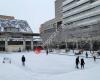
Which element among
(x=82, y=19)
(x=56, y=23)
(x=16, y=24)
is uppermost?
(x=56, y=23)

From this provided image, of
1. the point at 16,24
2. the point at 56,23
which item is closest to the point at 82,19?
the point at 16,24

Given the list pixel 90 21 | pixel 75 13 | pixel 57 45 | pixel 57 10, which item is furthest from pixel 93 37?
pixel 57 10

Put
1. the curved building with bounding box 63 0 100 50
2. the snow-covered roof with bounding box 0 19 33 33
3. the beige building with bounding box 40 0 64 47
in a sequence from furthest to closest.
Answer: the beige building with bounding box 40 0 64 47
the snow-covered roof with bounding box 0 19 33 33
the curved building with bounding box 63 0 100 50

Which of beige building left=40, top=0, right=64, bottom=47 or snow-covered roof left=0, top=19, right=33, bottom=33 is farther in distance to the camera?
beige building left=40, top=0, right=64, bottom=47

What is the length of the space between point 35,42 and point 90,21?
107ft

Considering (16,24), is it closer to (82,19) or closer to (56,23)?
(56,23)

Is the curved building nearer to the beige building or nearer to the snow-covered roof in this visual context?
the beige building

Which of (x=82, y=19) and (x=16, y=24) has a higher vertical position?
(x=16, y=24)

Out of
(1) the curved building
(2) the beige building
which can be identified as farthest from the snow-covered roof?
(1) the curved building

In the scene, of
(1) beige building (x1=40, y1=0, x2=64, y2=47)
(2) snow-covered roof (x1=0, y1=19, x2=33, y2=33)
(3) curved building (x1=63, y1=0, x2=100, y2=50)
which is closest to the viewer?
(3) curved building (x1=63, y1=0, x2=100, y2=50)

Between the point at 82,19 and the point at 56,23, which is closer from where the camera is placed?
the point at 82,19

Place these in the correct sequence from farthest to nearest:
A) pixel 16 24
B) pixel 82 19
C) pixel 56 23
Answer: pixel 56 23 < pixel 16 24 < pixel 82 19

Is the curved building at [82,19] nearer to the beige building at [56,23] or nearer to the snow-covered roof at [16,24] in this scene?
the beige building at [56,23]

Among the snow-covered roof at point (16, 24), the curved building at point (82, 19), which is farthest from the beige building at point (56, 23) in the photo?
the curved building at point (82, 19)
